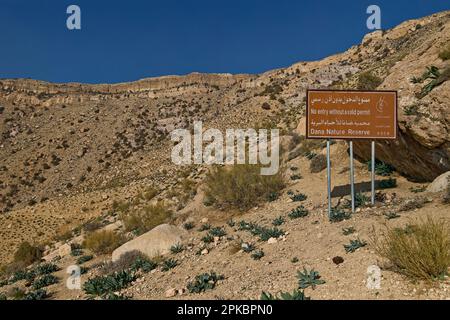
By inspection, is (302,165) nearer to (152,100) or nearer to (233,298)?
(233,298)

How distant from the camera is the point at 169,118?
52.5 m

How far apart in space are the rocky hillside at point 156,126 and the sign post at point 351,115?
3.95 ft

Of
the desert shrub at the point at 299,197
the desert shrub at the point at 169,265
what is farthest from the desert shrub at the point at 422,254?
the desert shrub at the point at 299,197

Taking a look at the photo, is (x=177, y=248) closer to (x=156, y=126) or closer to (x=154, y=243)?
(x=154, y=243)

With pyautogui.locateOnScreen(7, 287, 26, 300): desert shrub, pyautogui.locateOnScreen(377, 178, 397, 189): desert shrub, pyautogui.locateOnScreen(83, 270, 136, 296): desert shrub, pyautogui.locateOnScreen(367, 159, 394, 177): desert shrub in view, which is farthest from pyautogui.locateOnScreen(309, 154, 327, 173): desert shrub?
pyautogui.locateOnScreen(7, 287, 26, 300): desert shrub

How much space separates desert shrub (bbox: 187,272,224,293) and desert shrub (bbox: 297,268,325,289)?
5.58ft

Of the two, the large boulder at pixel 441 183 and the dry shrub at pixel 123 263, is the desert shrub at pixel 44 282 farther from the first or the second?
the large boulder at pixel 441 183

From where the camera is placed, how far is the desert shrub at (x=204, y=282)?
7.25 m

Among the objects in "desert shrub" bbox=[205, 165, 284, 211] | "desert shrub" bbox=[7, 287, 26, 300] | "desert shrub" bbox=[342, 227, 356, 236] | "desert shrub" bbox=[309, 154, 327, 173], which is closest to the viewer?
"desert shrub" bbox=[342, 227, 356, 236]

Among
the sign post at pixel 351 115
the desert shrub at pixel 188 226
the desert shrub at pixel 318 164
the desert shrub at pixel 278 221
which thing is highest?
the sign post at pixel 351 115

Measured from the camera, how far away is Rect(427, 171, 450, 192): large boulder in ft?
30.9

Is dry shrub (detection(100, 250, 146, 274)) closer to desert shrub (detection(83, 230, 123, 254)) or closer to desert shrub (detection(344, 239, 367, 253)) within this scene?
desert shrub (detection(83, 230, 123, 254))

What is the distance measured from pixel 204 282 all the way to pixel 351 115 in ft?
17.9
